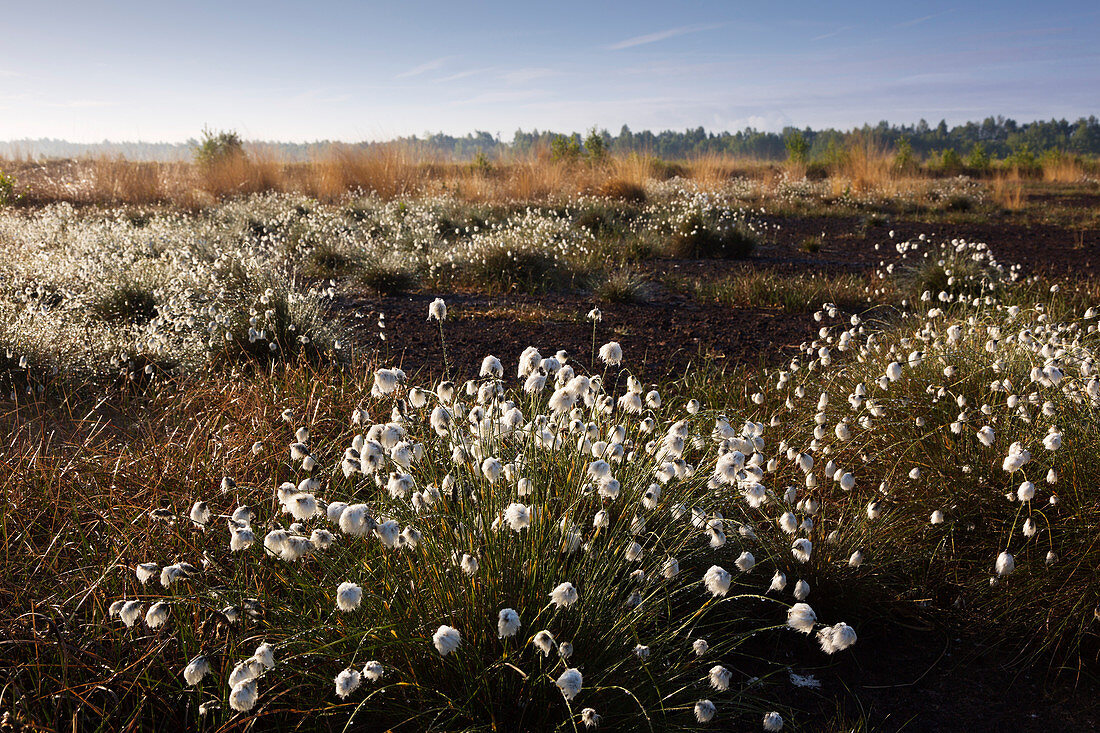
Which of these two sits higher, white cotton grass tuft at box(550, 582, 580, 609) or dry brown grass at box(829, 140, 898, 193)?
dry brown grass at box(829, 140, 898, 193)

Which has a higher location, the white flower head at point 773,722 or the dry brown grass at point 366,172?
the dry brown grass at point 366,172

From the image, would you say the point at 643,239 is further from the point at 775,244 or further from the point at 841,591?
the point at 841,591

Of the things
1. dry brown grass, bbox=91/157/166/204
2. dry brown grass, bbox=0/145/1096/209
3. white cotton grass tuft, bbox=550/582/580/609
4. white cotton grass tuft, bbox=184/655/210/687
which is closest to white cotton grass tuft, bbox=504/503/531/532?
white cotton grass tuft, bbox=550/582/580/609

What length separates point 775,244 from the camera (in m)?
10.9

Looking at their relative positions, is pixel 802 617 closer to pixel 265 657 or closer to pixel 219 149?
pixel 265 657

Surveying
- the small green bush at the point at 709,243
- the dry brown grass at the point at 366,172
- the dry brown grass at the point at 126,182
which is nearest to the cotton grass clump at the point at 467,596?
the small green bush at the point at 709,243

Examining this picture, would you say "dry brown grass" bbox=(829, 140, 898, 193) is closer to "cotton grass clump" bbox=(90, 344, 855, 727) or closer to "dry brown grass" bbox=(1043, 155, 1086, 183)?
"dry brown grass" bbox=(1043, 155, 1086, 183)

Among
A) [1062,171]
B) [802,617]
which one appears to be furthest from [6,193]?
[1062,171]

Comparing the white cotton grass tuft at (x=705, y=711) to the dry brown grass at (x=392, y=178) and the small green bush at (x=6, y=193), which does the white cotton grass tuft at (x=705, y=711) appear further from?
the small green bush at (x=6, y=193)

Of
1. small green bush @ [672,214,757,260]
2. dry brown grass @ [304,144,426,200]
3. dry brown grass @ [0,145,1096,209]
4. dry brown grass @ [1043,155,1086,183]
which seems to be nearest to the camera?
small green bush @ [672,214,757,260]

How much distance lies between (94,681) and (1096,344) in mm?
4659

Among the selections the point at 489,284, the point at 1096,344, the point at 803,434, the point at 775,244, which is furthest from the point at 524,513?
the point at 775,244

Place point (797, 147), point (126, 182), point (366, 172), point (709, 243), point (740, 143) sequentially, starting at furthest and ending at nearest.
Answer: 1. point (740, 143)
2. point (797, 147)
3. point (126, 182)
4. point (366, 172)
5. point (709, 243)

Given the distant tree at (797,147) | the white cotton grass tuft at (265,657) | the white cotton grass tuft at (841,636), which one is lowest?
the white cotton grass tuft at (841,636)
